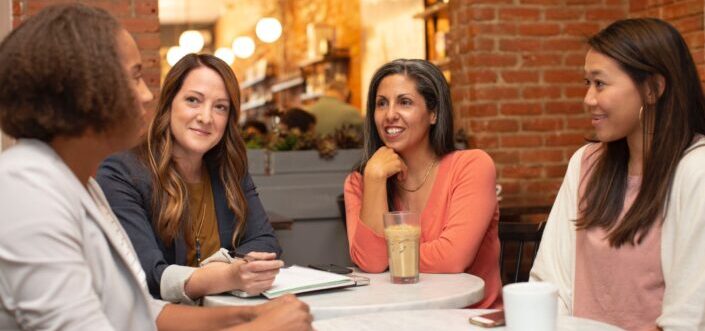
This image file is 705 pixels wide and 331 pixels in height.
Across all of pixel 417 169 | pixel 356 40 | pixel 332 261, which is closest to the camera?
pixel 417 169

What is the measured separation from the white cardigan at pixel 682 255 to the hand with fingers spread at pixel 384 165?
23.3 inches

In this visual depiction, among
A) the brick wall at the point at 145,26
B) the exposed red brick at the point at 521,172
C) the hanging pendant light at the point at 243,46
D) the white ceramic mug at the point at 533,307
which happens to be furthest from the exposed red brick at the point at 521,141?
the hanging pendant light at the point at 243,46

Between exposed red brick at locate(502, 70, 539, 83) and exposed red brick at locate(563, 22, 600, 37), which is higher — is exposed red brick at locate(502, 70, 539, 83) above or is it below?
below

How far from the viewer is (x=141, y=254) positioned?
2.19 m

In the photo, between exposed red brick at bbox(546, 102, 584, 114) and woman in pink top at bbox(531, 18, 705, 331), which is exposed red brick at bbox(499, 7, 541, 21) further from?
woman in pink top at bbox(531, 18, 705, 331)

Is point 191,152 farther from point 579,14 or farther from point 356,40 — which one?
point 356,40

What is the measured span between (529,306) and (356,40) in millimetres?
7831

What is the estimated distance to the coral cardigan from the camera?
2.38 m

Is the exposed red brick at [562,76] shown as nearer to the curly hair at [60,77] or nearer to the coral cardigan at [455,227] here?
the coral cardigan at [455,227]

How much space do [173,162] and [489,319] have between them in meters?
1.19

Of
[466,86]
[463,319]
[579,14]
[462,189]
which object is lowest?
[463,319]

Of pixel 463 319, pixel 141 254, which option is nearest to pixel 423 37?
pixel 141 254

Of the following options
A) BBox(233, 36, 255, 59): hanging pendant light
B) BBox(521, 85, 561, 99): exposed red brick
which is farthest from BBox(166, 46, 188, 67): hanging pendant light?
BBox(521, 85, 561, 99): exposed red brick

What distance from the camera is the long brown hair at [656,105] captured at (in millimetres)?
2004
